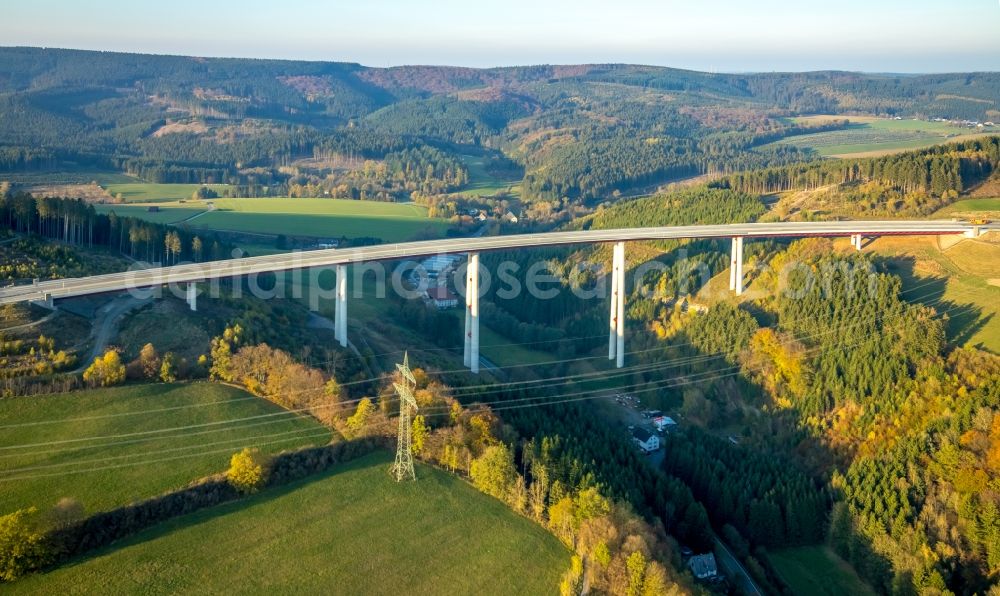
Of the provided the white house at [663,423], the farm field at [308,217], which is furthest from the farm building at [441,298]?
the white house at [663,423]

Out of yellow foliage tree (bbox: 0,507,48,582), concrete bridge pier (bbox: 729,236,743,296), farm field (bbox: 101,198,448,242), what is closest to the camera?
yellow foliage tree (bbox: 0,507,48,582)

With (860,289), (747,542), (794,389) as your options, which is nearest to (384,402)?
(747,542)

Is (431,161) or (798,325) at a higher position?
(431,161)

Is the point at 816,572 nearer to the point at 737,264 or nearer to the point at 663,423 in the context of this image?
the point at 663,423

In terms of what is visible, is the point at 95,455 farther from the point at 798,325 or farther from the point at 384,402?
the point at 798,325

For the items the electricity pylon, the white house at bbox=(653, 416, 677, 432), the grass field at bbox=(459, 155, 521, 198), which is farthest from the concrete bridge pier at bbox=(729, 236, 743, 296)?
the grass field at bbox=(459, 155, 521, 198)

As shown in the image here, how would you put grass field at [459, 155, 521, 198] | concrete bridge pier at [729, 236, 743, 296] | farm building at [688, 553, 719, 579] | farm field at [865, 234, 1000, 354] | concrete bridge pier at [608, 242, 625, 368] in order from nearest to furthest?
1. farm building at [688, 553, 719, 579]
2. farm field at [865, 234, 1000, 354]
3. concrete bridge pier at [608, 242, 625, 368]
4. concrete bridge pier at [729, 236, 743, 296]
5. grass field at [459, 155, 521, 198]

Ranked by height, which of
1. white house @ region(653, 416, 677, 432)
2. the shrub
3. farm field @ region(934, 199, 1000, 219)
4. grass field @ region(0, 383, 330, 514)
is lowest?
white house @ region(653, 416, 677, 432)

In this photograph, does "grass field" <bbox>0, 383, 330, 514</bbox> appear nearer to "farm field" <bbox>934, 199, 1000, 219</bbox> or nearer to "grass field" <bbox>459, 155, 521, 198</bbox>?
"farm field" <bbox>934, 199, 1000, 219</bbox>
